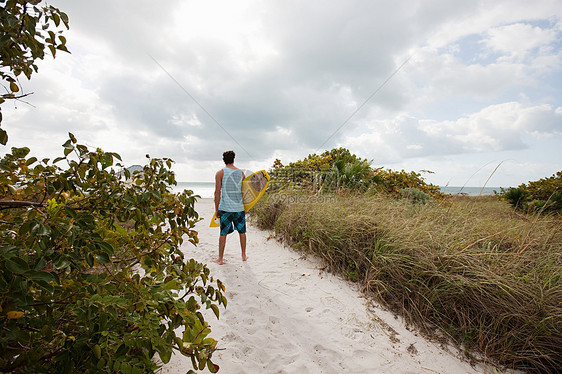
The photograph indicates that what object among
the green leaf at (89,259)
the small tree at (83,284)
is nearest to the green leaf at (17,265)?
the small tree at (83,284)

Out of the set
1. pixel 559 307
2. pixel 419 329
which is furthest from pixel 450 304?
pixel 559 307

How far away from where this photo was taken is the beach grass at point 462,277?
2.83 meters

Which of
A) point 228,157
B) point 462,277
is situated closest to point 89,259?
point 462,277

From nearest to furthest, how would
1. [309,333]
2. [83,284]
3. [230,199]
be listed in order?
1. [83,284]
2. [309,333]
3. [230,199]

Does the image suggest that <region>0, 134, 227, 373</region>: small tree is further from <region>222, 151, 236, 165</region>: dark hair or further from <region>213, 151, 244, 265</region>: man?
<region>222, 151, 236, 165</region>: dark hair

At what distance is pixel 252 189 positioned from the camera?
5801mm

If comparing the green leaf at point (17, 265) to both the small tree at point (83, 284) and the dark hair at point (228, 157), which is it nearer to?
the small tree at point (83, 284)

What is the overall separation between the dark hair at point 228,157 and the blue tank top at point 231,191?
20 cm

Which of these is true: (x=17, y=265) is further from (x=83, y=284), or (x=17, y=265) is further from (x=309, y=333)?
(x=309, y=333)

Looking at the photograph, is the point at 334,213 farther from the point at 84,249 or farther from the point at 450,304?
the point at 84,249

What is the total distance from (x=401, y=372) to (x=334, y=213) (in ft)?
9.34

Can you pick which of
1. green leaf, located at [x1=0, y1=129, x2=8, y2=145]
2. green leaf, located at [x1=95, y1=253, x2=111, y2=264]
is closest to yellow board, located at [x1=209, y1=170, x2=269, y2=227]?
green leaf, located at [x1=95, y1=253, x2=111, y2=264]

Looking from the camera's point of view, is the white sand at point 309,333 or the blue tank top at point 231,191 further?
the blue tank top at point 231,191

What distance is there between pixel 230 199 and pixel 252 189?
0.83m
